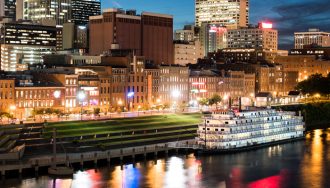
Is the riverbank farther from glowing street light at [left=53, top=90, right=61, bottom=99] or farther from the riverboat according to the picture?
glowing street light at [left=53, top=90, right=61, bottom=99]

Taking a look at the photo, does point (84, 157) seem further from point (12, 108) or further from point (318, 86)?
point (318, 86)

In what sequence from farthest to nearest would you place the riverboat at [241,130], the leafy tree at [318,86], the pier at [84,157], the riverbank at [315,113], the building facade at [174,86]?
the leafy tree at [318,86] < the building facade at [174,86] < the riverbank at [315,113] < the riverboat at [241,130] < the pier at [84,157]

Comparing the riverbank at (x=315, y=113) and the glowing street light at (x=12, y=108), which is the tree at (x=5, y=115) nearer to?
the glowing street light at (x=12, y=108)

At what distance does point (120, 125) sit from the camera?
115062mm

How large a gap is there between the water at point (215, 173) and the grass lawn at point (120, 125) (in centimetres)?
1501

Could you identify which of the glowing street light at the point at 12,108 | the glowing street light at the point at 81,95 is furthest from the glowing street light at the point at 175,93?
the glowing street light at the point at 12,108

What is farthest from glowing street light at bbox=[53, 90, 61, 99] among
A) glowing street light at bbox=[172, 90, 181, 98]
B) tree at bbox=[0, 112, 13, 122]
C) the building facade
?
glowing street light at bbox=[172, 90, 181, 98]

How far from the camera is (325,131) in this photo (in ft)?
474

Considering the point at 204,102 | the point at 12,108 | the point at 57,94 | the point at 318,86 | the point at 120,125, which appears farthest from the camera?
the point at 318,86

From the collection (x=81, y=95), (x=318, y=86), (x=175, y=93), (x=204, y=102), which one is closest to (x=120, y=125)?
(x=81, y=95)

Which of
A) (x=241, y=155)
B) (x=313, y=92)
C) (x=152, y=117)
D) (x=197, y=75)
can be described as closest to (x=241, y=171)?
(x=241, y=155)

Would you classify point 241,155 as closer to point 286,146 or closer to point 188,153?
point 188,153

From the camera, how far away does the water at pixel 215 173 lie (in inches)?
3182

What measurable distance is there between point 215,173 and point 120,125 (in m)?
30.8
